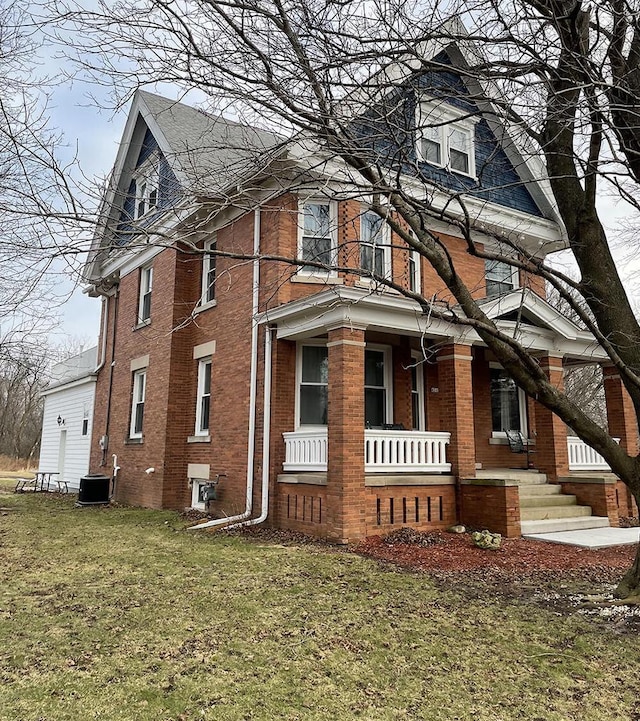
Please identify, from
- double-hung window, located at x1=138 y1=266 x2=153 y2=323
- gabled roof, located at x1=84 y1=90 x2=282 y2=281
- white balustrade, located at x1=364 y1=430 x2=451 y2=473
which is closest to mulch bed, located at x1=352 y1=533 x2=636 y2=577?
white balustrade, located at x1=364 y1=430 x2=451 y2=473

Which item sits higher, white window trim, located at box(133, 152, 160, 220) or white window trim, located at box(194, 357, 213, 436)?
white window trim, located at box(133, 152, 160, 220)

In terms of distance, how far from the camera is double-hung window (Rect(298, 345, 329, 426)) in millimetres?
11320

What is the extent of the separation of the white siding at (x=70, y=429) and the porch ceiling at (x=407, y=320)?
420 inches

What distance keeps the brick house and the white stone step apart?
0.04 metres

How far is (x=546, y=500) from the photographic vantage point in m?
11.0

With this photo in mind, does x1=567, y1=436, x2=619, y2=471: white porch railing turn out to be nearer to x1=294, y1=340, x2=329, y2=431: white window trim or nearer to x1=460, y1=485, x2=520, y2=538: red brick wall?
x1=460, y1=485, x2=520, y2=538: red brick wall

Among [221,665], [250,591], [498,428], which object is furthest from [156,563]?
[498,428]

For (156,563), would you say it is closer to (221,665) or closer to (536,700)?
(221,665)

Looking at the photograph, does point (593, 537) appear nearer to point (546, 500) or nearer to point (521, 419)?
point (546, 500)

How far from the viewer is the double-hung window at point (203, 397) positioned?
44.1 feet

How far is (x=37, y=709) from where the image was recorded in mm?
3445

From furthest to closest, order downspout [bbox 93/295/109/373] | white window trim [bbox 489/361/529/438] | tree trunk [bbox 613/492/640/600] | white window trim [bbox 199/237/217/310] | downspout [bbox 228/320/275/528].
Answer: downspout [bbox 93/295/109/373], white window trim [bbox 489/361/529/438], white window trim [bbox 199/237/217/310], downspout [bbox 228/320/275/528], tree trunk [bbox 613/492/640/600]

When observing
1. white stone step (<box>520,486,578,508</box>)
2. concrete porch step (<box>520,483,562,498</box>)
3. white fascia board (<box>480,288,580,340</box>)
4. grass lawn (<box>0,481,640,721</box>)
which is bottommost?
grass lawn (<box>0,481,640,721</box>)

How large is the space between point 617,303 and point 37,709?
614cm
